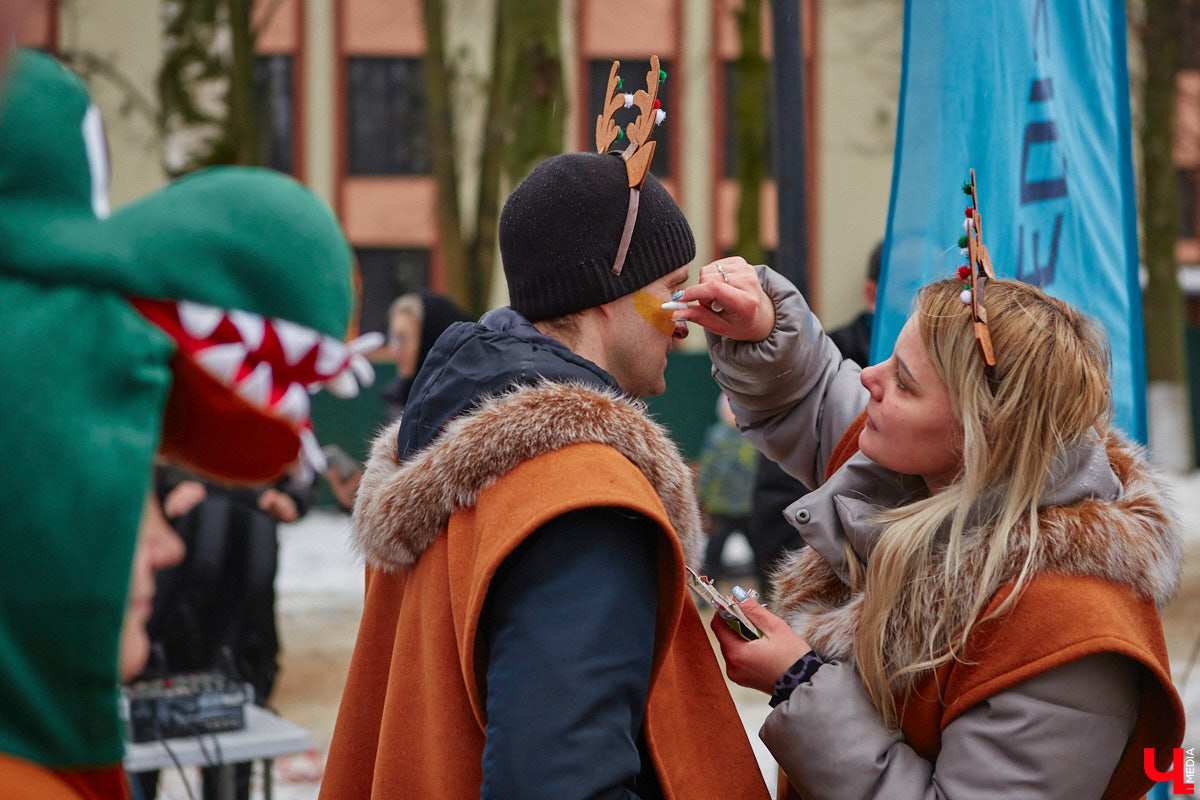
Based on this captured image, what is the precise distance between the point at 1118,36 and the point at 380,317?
14.1 meters

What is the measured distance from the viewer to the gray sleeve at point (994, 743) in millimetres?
1578

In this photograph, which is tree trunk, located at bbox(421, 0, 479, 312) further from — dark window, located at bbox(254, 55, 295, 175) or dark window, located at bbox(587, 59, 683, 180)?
dark window, located at bbox(254, 55, 295, 175)

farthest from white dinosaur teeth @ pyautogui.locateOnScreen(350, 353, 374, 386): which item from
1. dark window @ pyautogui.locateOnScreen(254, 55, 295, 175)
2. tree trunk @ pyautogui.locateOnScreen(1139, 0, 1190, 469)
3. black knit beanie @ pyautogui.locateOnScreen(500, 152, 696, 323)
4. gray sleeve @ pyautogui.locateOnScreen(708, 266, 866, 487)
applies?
dark window @ pyautogui.locateOnScreen(254, 55, 295, 175)

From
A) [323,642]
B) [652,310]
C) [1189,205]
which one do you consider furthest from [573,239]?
[1189,205]

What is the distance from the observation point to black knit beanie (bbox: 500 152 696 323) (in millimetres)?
1869

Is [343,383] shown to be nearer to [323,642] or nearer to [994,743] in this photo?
[994,743]

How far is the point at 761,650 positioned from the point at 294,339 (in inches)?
42.6

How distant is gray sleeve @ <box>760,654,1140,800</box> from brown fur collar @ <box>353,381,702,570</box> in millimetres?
320

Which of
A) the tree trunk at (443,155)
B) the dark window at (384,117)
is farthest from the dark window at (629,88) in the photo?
the tree trunk at (443,155)

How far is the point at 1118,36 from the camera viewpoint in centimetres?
276

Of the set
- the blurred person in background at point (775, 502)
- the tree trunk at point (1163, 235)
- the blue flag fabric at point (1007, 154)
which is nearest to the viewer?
the blue flag fabric at point (1007, 154)

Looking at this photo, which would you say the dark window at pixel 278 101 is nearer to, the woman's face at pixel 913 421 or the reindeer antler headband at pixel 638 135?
the reindeer antler headband at pixel 638 135

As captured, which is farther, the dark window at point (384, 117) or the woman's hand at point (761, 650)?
the dark window at point (384, 117)

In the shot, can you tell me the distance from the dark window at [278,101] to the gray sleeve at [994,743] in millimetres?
14520
